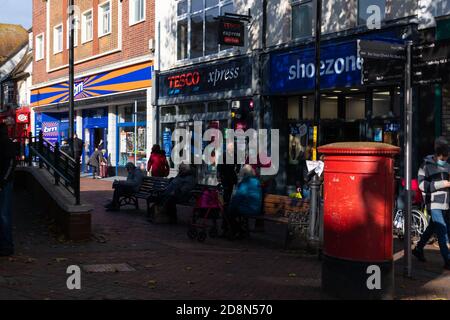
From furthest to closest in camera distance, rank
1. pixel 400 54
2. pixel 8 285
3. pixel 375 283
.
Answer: pixel 400 54, pixel 8 285, pixel 375 283

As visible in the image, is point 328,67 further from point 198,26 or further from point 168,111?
point 168,111

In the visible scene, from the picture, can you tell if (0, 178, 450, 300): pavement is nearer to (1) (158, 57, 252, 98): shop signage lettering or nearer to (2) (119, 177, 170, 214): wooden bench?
(2) (119, 177, 170, 214): wooden bench

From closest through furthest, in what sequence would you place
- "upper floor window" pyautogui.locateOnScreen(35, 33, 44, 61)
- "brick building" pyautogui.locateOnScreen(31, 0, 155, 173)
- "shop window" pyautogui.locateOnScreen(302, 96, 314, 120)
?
1. "shop window" pyautogui.locateOnScreen(302, 96, 314, 120)
2. "brick building" pyautogui.locateOnScreen(31, 0, 155, 173)
3. "upper floor window" pyautogui.locateOnScreen(35, 33, 44, 61)

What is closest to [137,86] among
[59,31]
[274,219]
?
[59,31]

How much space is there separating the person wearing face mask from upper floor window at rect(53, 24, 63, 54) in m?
25.3

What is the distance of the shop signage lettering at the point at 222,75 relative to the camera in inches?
687

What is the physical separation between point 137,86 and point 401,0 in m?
12.0

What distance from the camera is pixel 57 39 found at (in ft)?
99.9

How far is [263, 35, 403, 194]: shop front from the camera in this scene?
44.1 ft

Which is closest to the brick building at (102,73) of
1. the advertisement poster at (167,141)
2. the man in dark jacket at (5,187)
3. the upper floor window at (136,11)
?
the upper floor window at (136,11)

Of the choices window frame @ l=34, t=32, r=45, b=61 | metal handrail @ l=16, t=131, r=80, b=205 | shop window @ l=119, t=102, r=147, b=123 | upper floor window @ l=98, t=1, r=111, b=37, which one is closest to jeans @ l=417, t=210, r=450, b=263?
metal handrail @ l=16, t=131, r=80, b=205

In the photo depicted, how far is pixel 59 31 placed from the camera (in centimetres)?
3033

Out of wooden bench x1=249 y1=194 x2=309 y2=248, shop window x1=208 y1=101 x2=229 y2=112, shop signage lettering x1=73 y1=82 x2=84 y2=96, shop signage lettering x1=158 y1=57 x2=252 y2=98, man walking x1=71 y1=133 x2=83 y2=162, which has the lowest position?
wooden bench x1=249 y1=194 x2=309 y2=248
